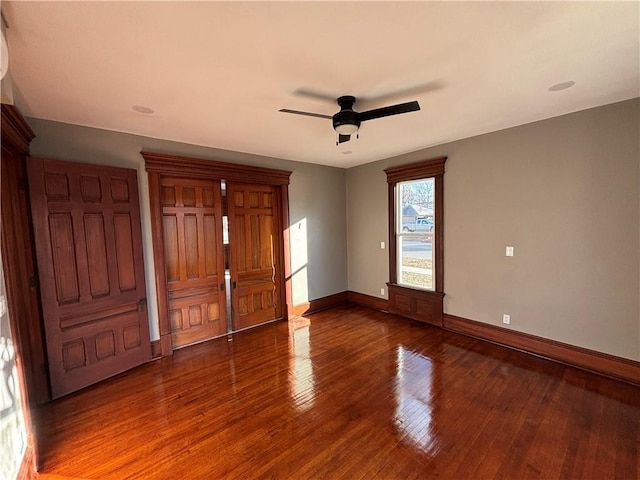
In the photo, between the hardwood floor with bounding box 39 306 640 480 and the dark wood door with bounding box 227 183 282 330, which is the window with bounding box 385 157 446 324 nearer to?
the hardwood floor with bounding box 39 306 640 480

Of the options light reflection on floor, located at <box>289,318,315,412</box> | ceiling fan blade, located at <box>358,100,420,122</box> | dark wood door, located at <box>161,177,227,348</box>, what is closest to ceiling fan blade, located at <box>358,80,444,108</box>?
ceiling fan blade, located at <box>358,100,420,122</box>

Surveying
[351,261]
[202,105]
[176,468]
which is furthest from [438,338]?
[202,105]

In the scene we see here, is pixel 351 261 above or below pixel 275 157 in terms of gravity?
below

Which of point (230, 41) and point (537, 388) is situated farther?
point (537, 388)

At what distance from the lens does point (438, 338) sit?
3.84 metres

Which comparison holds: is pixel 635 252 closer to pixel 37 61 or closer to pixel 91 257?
pixel 37 61

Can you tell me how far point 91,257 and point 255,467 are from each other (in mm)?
2455

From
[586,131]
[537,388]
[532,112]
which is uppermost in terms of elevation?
[532,112]

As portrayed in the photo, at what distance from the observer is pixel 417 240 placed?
4508 millimetres

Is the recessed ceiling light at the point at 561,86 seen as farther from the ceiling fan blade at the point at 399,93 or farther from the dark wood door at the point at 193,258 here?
the dark wood door at the point at 193,258

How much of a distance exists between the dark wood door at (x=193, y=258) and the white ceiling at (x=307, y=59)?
94cm

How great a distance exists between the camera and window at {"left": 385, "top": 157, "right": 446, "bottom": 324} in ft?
13.6

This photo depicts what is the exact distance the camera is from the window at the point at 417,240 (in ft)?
13.6

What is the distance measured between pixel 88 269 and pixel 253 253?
1999 millimetres
